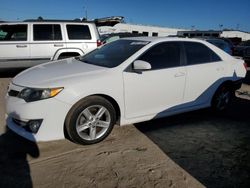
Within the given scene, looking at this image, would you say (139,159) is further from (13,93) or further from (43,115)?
(13,93)

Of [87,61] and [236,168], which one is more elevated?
[87,61]

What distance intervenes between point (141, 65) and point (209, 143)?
5.39ft

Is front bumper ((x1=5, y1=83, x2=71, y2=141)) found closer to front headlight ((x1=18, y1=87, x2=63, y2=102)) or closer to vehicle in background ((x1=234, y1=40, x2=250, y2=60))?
front headlight ((x1=18, y1=87, x2=63, y2=102))

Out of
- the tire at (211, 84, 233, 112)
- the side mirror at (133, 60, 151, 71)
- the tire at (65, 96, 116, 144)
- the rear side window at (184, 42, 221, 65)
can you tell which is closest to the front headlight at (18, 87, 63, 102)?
the tire at (65, 96, 116, 144)

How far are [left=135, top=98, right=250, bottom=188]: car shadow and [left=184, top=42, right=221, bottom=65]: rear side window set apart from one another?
3.85 feet

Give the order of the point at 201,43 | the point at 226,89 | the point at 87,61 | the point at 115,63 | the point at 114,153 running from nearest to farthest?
the point at 114,153
the point at 115,63
the point at 87,61
the point at 201,43
the point at 226,89

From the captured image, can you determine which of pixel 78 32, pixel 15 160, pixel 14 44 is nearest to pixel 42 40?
pixel 14 44

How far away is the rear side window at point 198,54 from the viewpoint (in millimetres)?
4801

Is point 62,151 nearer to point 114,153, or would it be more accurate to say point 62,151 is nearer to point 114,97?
point 114,153

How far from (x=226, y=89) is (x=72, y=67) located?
323 cm

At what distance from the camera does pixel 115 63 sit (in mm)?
4129

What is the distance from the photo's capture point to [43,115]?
3455 mm

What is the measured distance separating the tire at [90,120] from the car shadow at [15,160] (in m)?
0.61

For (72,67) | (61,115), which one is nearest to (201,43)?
(72,67)
